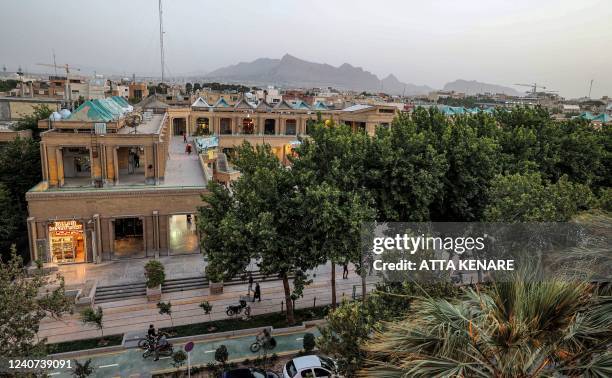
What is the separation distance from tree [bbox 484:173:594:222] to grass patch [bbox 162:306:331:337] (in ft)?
29.0

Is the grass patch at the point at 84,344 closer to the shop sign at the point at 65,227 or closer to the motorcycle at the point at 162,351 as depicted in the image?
the motorcycle at the point at 162,351

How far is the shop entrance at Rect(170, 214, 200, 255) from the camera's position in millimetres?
28031

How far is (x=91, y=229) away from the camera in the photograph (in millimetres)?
26109

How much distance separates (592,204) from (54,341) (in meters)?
24.0

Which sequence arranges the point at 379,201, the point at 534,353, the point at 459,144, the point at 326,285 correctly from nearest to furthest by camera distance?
1. the point at 534,353
2. the point at 379,201
3. the point at 459,144
4. the point at 326,285

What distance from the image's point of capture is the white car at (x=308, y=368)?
1499cm

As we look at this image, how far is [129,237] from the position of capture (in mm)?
28328

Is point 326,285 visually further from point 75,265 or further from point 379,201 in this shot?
point 75,265

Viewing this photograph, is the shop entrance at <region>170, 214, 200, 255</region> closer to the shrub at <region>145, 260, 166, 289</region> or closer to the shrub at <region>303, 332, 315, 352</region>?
the shrub at <region>145, 260, 166, 289</region>

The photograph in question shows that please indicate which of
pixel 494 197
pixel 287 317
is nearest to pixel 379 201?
pixel 494 197

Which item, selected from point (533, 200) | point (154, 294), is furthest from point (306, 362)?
point (533, 200)

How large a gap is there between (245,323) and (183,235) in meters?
10.5

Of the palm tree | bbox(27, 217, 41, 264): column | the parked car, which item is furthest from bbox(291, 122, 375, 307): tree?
bbox(27, 217, 41, 264): column

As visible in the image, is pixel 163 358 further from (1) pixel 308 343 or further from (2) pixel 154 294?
(1) pixel 308 343
